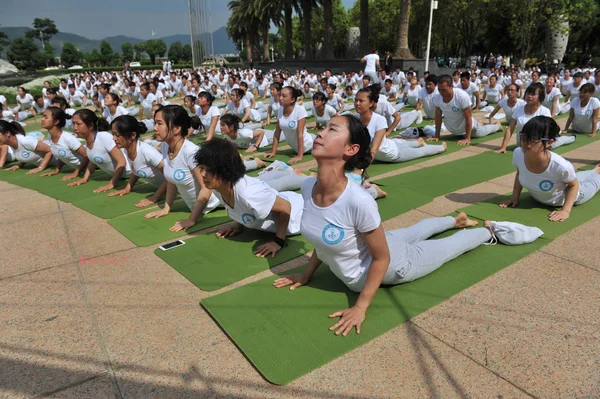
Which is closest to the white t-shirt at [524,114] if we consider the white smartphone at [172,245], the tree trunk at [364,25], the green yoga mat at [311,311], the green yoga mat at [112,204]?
the green yoga mat at [311,311]

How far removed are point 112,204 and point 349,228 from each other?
4.26 metres

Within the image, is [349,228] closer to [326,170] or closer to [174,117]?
[326,170]

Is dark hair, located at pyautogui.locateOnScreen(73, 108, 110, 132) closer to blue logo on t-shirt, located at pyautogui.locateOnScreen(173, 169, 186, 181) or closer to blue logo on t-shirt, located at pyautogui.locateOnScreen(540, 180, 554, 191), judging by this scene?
blue logo on t-shirt, located at pyautogui.locateOnScreen(173, 169, 186, 181)

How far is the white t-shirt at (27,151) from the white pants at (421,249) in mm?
7346

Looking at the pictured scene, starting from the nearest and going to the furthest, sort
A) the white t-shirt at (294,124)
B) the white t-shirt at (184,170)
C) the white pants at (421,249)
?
the white pants at (421,249), the white t-shirt at (184,170), the white t-shirt at (294,124)

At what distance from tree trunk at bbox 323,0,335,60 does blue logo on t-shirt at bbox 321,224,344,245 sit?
30.0 m

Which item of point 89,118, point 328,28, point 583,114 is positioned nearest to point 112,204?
point 89,118

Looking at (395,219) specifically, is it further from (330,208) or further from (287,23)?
(287,23)

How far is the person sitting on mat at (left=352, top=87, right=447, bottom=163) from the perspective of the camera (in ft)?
19.6

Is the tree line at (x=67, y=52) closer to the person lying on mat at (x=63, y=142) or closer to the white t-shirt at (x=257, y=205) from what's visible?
the person lying on mat at (x=63, y=142)

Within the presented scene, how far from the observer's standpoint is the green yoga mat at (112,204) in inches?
208

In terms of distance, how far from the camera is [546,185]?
4180 millimetres

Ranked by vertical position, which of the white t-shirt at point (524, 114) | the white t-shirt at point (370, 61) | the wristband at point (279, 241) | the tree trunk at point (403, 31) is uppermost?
the tree trunk at point (403, 31)

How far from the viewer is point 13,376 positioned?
238 cm
